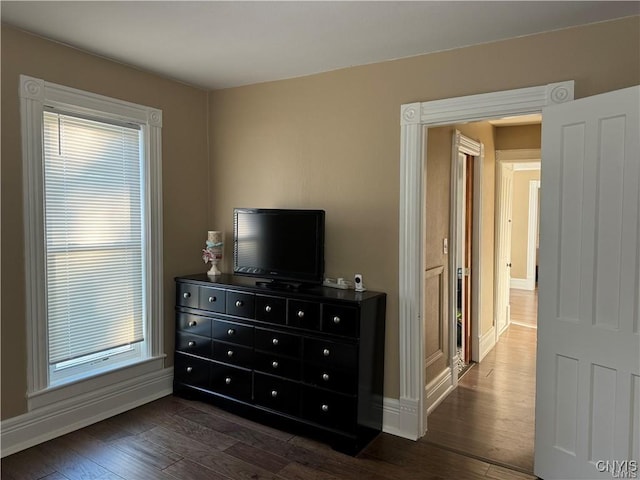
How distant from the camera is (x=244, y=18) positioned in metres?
2.52

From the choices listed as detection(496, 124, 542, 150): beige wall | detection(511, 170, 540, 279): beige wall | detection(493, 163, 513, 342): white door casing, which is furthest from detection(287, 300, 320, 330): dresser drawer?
detection(511, 170, 540, 279): beige wall

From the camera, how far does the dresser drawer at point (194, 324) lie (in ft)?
11.7

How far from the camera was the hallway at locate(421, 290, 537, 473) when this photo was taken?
297 cm

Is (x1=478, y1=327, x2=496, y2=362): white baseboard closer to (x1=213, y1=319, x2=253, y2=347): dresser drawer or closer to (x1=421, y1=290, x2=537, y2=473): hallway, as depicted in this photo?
(x1=421, y1=290, x2=537, y2=473): hallway

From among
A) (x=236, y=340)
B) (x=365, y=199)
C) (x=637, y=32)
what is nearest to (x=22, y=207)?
(x=236, y=340)

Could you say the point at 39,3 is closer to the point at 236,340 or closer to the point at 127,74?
the point at 127,74

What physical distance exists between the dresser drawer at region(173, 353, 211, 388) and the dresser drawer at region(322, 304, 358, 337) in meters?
1.18

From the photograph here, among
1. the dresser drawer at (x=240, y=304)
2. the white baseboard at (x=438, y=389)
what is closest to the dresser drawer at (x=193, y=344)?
the dresser drawer at (x=240, y=304)

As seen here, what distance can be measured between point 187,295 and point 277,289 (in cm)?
90

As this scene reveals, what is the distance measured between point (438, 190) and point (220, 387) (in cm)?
235

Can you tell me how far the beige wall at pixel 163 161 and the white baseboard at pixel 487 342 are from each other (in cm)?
→ 308

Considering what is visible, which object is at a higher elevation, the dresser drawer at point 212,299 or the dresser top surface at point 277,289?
the dresser top surface at point 277,289

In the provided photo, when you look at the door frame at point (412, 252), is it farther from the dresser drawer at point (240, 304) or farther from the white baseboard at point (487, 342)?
the white baseboard at point (487, 342)

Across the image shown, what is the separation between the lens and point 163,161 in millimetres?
3730
